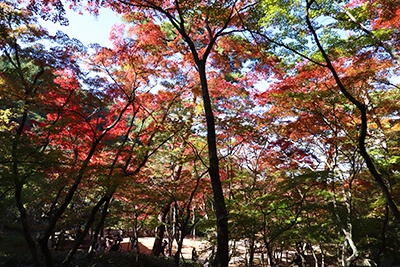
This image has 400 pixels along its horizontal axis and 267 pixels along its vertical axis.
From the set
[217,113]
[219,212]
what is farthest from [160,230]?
[219,212]

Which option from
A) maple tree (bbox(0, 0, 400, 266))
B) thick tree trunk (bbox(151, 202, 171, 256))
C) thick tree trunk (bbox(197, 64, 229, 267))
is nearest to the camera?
thick tree trunk (bbox(197, 64, 229, 267))

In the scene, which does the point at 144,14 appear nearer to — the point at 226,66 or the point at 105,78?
the point at 105,78

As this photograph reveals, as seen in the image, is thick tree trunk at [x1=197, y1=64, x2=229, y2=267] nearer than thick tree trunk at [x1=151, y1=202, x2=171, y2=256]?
Yes

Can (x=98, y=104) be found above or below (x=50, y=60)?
below

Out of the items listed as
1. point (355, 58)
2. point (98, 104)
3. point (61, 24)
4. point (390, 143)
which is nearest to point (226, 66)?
point (355, 58)

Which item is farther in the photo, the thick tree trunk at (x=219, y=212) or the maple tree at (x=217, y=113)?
the maple tree at (x=217, y=113)

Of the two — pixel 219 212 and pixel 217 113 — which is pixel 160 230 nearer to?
pixel 217 113

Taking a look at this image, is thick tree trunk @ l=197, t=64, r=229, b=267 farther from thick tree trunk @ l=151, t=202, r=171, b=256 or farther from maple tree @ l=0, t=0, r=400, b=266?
thick tree trunk @ l=151, t=202, r=171, b=256

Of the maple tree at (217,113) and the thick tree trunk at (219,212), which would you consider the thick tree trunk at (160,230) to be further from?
the thick tree trunk at (219,212)

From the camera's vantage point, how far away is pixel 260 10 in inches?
208

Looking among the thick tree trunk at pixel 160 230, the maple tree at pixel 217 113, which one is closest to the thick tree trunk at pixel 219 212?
the maple tree at pixel 217 113

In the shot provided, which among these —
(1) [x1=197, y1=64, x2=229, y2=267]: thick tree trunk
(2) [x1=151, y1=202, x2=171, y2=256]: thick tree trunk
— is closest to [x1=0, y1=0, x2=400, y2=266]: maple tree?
(1) [x1=197, y1=64, x2=229, y2=267]: thick tree trunk

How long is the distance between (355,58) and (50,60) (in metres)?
10.1

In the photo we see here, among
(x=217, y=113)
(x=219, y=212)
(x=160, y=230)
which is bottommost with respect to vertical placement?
(x=160, y=230)
